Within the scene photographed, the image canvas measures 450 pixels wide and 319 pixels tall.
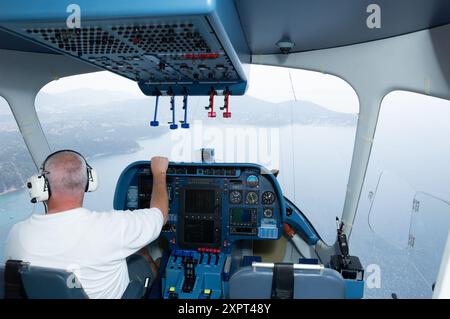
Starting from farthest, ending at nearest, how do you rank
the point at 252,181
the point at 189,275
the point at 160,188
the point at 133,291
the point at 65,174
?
the point at 252,181 < the point at 189,275 < the point at 160,188 < the point at 133,291 < the point at 65,174

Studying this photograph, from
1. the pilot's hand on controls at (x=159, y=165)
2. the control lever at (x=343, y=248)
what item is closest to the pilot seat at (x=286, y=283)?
the control lever at (x=343, y=248)

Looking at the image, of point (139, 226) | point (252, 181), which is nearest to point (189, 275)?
point (252, 181)

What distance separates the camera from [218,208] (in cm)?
276

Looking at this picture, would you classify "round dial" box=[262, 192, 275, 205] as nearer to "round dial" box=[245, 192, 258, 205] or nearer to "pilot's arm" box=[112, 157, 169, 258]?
"round dial" box=[245, 192, 258, 205]

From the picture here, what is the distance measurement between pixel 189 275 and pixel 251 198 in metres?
0.78

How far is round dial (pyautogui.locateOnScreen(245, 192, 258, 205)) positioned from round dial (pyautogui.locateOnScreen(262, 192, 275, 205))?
67 millimetres

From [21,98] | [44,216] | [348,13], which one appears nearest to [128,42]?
[44,216]

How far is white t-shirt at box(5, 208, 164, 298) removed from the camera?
1339mm

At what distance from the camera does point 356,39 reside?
97.3 inches

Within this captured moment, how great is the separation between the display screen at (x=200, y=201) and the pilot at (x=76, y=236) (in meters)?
1.16

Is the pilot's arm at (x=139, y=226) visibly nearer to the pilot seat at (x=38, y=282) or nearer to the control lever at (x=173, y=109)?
the pilot seat at (x=38, y=282)

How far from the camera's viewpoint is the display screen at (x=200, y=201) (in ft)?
9.06

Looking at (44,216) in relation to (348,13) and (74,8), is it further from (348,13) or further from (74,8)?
(348,13)

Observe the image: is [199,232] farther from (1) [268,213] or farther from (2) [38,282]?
(2) [38,282]
